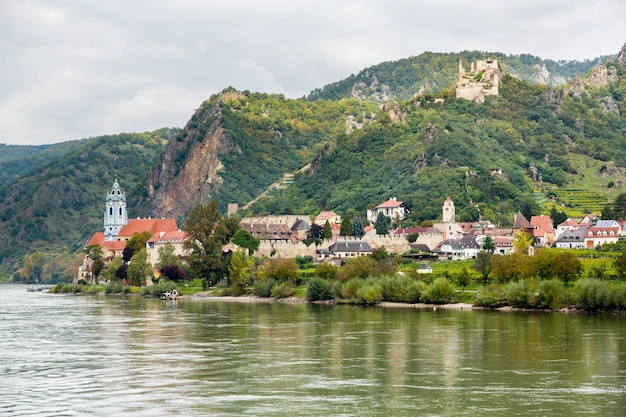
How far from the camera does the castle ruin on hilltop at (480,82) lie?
179375 mm

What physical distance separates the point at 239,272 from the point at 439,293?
2837cm

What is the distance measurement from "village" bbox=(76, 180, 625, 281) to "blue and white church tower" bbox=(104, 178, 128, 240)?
1126 centimetres

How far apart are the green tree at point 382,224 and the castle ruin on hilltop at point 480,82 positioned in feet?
174

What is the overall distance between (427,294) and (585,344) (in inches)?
1226

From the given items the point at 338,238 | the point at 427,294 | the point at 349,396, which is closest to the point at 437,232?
the point at 338,238

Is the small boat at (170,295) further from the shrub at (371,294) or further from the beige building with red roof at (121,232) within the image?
the shrub at (371,294)

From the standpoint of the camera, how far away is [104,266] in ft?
462

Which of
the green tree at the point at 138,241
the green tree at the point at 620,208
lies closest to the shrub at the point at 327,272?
the green tree at the point at 620,208

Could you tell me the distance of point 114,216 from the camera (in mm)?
162125

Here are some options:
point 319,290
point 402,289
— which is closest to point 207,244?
point 319,290

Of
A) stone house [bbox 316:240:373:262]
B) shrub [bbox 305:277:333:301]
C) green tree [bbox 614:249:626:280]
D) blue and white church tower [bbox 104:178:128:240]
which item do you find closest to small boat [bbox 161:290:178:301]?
stone house [bbox 316:240:373:262]

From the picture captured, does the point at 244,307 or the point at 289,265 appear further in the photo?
the point at 289,265

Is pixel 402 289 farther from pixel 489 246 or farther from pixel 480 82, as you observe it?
pixel 480 82

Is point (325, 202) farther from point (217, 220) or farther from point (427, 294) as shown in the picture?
point (427, 294)
